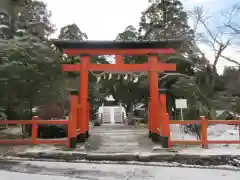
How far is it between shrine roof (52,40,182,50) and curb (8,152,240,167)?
436 centimetres

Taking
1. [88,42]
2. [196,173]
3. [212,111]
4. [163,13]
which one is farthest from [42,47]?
[163,13]

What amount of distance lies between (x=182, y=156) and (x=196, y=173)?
1265 millimetres

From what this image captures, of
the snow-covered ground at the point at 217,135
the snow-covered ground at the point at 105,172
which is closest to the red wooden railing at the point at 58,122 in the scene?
the snow-covered ground at the point at 105,172

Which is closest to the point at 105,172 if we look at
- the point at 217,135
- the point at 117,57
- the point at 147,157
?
the point at 147,157

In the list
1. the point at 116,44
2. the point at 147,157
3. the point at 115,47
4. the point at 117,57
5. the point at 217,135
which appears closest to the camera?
the point at 147,157

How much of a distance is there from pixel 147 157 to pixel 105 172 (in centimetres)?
170

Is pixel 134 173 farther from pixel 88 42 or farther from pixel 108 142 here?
pixel 88 42

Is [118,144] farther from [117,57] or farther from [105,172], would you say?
[117,57]

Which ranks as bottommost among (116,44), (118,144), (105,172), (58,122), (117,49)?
(105,172)

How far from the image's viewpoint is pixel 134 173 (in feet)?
22.5

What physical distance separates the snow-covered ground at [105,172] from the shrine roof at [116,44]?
4.89 meters

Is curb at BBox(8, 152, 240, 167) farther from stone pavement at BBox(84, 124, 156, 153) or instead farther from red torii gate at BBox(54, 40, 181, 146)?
red torii gate at BBox(54, 40, 181, 146)

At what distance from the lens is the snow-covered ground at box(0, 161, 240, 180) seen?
6.45m

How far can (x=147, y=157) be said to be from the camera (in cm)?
817
